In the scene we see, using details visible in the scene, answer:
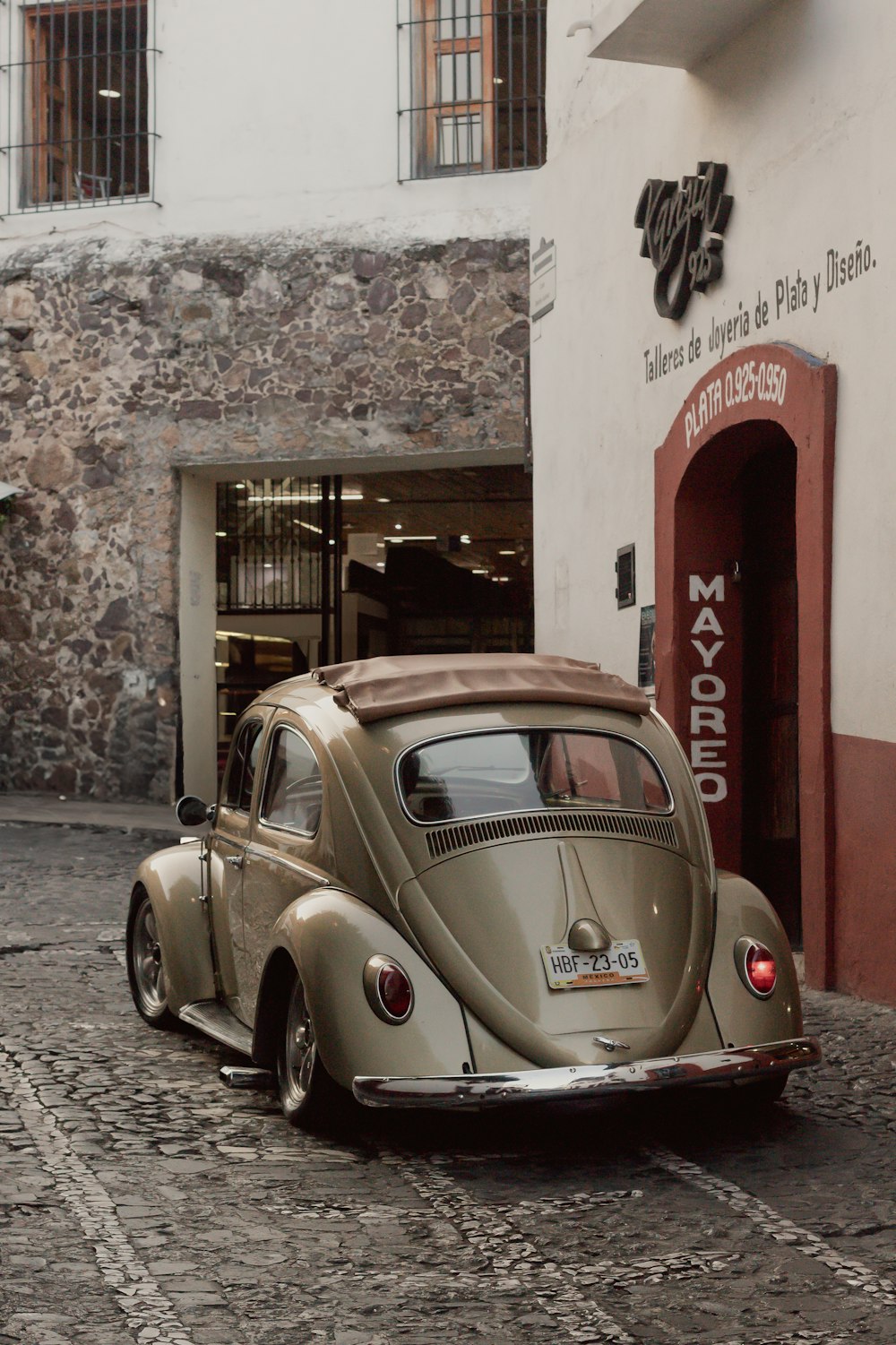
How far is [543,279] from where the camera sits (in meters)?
12.4

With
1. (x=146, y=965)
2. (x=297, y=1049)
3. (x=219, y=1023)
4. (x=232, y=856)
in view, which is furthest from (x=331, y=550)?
(x=297, y=1049)

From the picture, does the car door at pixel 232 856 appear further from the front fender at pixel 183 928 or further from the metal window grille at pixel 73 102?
the metal window grille at pixel 73 102

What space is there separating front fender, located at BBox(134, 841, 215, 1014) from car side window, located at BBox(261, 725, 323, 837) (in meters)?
0.76

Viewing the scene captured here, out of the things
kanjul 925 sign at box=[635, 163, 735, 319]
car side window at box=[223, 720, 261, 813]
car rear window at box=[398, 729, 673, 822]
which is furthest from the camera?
kanjul 925 sign at box=[635, 163, 735, 319]

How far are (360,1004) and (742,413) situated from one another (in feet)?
16.4

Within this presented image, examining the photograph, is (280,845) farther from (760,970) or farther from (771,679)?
(771,679)

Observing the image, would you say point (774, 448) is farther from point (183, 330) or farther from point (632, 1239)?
point (183, 330)

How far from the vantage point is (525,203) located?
53.4 ft

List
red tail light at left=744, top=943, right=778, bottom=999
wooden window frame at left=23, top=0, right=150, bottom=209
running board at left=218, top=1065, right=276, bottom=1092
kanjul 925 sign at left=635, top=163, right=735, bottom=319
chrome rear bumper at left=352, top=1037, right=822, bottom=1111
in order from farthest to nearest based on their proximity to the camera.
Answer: wooden window frame at left=23, top=0, right=150, bottom=209
kanjul 925 sign at left=635, top=163, right=735, bottom=319
running board at left=218, top=1065, right=276, bottom=1092
red tail light at left=744, top=943, right=778, bottom=999
chrome rear bumper at left=352, top=1037, right=822, bottom=1111

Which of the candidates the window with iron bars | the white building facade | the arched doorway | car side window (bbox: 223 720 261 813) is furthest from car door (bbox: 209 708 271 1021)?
the window with iron bars

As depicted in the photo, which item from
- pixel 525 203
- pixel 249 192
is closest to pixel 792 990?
pixel 525 203

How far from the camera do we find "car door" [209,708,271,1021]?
660cm

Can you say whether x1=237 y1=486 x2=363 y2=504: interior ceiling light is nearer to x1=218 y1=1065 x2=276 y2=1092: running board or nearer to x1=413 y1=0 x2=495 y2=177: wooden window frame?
x1=413 y1=0 x2=495 y2=177: wooden window frame

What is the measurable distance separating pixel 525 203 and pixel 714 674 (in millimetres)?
7737
